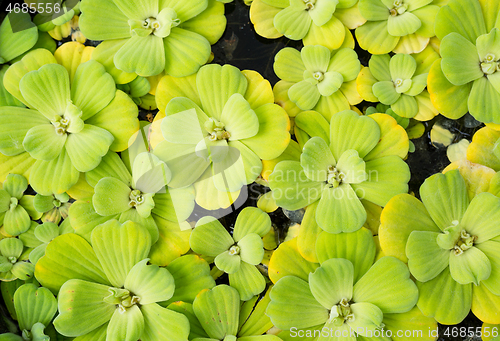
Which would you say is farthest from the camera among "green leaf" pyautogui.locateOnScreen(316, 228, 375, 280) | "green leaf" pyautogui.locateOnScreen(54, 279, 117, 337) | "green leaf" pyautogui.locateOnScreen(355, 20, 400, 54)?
"green leaf" pyautogui.locateOnScreen(355, 20, 400, 54)

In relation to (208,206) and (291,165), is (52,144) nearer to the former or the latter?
(208,206)

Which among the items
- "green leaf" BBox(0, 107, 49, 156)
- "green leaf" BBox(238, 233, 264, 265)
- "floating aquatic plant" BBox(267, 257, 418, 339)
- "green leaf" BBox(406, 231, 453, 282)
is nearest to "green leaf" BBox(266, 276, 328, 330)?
"floating aquatic plant" BBox(267, 257, 418, 339)

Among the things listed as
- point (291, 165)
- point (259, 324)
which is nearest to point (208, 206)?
point (291, 165)

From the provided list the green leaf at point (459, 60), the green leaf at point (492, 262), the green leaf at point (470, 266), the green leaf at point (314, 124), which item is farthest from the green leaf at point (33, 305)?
the green leaf at point (459, 60)

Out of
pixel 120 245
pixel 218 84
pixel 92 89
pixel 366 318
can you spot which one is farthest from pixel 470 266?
pixel 92 89

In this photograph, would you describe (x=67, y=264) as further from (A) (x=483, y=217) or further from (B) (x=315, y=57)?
(A) (x=483, y=217)

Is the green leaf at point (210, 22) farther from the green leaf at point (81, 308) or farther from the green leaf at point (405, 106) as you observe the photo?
the green leaf at point (81, 308)

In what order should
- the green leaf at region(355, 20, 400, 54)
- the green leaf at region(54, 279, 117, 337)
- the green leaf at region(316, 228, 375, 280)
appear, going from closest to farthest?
the green leaf at region(54, 279, 117, 337) → the green leaf at region(316, 228, 375, 280) → the green leaf at region(355, 20, 400, 54)

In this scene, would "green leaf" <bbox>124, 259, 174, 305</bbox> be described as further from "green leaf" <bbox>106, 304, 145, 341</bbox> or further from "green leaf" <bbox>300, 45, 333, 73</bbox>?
"green leaf" <bbox>300, 45, 333, 73</bbox>
